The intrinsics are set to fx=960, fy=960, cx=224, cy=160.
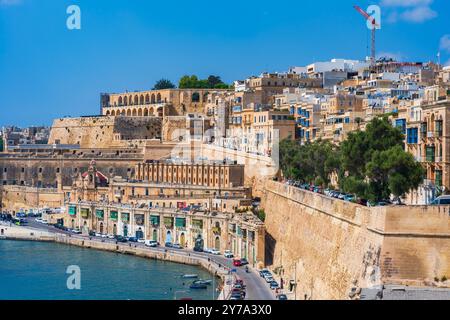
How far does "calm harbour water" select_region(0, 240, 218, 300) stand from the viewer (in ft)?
110

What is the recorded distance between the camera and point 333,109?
45156mm

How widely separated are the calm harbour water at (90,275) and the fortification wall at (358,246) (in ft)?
14.8

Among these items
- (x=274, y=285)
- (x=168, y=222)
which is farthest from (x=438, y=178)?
(x=168, y=222)

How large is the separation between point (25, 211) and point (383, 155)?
38.1m

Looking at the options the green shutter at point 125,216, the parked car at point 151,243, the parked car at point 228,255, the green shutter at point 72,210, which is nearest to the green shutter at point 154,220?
the parked car at point 151,243

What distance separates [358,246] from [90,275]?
18.1 meters

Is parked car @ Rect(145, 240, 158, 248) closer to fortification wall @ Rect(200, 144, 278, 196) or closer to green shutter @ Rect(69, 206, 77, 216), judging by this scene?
fortification wall @ Rect(200, 144, 278, 196)

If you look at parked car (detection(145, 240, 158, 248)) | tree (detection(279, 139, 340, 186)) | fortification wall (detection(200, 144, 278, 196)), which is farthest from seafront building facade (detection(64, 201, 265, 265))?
fortification wall (detection(200, 144, 278, 196))

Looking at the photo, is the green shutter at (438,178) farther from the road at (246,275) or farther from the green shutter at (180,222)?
the green shutter at (180,222)
